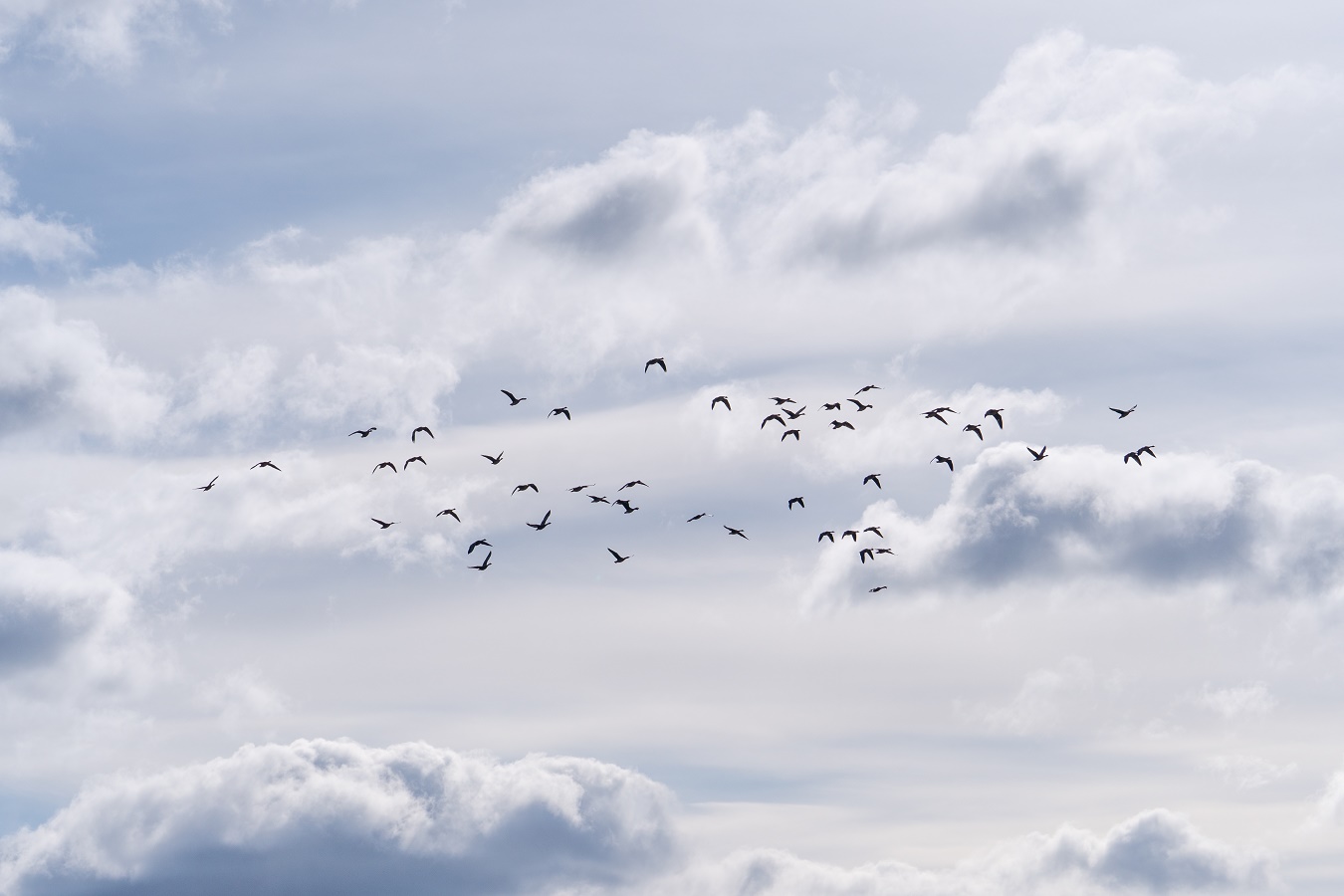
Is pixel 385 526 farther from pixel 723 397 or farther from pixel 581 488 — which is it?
pixel 723 397

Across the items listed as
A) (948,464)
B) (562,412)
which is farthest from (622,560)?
(948,464)

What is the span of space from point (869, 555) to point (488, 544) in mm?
44521

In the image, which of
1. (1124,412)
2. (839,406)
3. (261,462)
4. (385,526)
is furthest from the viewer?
(839,406)

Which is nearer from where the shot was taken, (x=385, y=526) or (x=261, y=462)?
(x=385, y=526)

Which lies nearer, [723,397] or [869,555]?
[723,397]

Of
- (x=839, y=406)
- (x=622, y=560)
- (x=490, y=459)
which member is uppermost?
(x=839, y=406)

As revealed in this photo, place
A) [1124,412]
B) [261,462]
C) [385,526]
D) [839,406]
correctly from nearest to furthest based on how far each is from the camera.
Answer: [1124,412] < [385,526] < [261,462] < [839,406]

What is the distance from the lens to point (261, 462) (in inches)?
5217

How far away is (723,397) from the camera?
13025 centimetres

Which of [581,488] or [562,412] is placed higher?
[562,412]

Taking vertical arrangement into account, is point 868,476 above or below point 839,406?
below

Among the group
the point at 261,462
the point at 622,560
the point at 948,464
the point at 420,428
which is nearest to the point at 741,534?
the point at 622,560

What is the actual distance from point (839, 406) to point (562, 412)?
33512 millimetres

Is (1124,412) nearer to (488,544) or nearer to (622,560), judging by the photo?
(622,560)
